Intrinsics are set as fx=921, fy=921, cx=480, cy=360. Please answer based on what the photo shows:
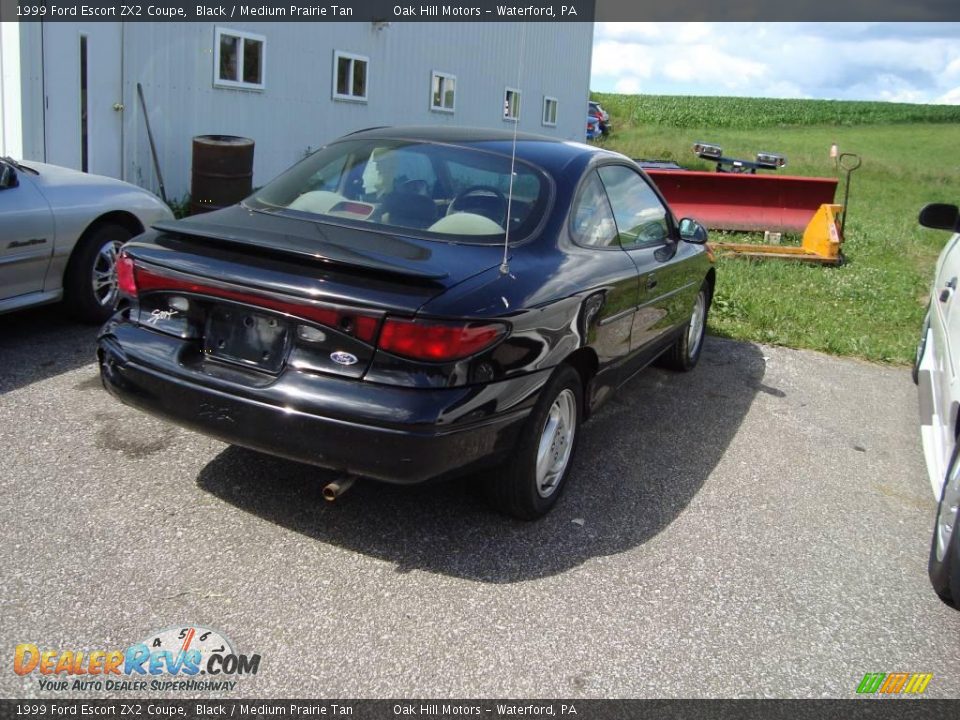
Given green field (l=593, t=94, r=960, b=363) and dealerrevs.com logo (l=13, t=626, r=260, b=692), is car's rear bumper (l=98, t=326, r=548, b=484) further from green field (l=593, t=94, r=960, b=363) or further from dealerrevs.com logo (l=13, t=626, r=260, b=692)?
green field (l=593, t=94, r=960, b=363)

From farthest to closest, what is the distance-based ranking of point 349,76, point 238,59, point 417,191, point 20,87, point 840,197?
point 840,197
point 349,76
point 238,59
point 20,87
point 417,191

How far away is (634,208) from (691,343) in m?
1.71

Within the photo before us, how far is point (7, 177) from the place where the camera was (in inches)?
215

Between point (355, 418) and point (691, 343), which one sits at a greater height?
point (355, 418)

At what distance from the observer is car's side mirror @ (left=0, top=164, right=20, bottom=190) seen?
214 inches

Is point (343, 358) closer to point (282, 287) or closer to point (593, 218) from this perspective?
point (282, 287)

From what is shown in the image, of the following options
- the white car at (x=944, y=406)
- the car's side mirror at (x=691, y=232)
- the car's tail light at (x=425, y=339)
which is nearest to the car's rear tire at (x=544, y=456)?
the car's tail light at (x=425, y=339)

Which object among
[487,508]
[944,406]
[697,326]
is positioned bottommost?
[487,508]

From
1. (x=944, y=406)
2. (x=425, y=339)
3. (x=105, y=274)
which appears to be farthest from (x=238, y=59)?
(x=944, y=406)

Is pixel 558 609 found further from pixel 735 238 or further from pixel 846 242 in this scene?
pixel 846 242

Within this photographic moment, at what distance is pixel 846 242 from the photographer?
12.8 m

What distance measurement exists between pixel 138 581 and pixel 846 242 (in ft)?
38.4

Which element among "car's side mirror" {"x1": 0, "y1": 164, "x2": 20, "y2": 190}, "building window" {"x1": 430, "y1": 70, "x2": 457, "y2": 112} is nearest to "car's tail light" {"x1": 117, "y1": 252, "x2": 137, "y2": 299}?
"car's side mirror" {"x1": 0, "y1": 164, "x2": 20, "y2": 190}

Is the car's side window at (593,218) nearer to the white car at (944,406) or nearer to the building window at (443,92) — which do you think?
the white car at (944,406)
